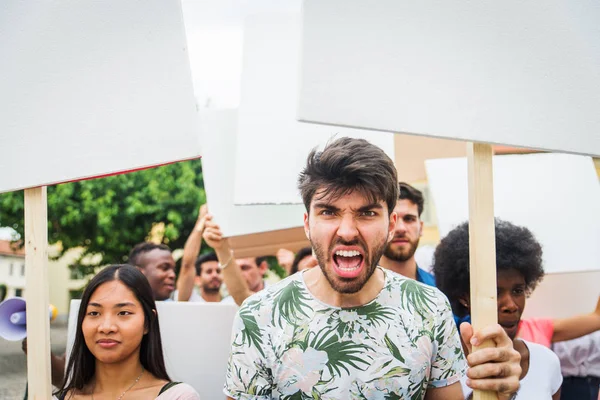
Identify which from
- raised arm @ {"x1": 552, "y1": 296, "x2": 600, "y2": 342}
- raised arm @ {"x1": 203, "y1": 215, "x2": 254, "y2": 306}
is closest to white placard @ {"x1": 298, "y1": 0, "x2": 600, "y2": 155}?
raised arm @ {"x1": 552, "y1": 296, "x2": 600, "y2": 342}

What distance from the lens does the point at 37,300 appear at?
2330 mm

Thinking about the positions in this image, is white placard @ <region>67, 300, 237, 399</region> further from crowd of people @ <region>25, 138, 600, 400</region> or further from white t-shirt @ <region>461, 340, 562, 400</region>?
white t-shirt @ <region>461, 340, 562, 400</region>

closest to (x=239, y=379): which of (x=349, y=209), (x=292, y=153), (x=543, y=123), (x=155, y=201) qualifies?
(x=349, y=209)

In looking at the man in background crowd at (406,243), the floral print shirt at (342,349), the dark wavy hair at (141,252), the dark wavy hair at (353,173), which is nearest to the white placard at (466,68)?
the dark wavy hair at (353,173)

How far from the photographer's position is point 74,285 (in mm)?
31297

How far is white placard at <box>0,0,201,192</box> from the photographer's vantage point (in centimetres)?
221

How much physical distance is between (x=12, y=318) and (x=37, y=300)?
77 cm

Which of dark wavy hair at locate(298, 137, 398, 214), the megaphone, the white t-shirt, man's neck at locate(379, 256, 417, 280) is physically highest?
dark wavy hair at locate(298, 137, 398, 214)

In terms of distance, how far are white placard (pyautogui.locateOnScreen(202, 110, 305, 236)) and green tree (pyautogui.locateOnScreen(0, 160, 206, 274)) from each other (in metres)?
11.6

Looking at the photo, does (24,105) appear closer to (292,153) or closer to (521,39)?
(521,39)

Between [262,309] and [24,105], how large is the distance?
3.56ft

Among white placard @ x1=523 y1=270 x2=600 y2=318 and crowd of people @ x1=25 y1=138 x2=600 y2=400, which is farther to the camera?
white placard @ x1=523 y1=270 x2=600 y2=318

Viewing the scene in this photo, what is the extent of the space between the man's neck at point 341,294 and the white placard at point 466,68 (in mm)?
702

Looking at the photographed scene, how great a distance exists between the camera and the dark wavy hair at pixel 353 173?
2.35 metres
